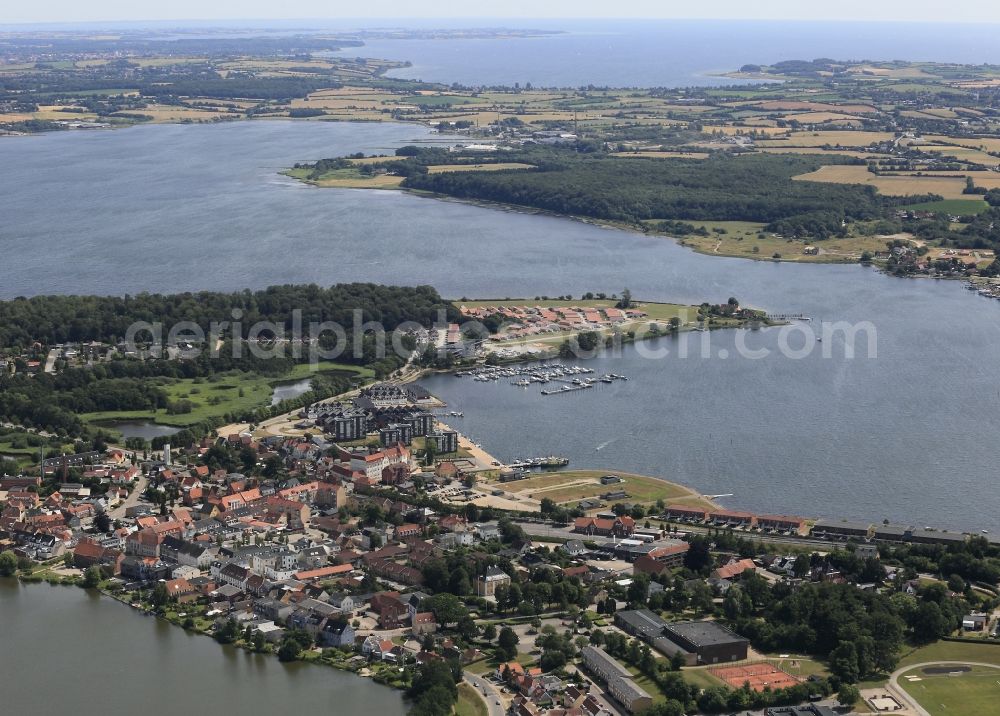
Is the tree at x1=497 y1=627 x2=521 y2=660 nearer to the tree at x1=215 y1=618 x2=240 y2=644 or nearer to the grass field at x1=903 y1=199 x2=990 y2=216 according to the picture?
the tree at x1=215 y1=618 x2=240 y2=644

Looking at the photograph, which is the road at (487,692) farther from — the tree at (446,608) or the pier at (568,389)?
the pier at (568,389)

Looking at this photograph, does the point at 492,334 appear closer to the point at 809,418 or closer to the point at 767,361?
the point at 767,361

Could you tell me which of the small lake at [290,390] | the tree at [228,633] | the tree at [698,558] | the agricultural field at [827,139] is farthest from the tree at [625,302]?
the agricultural field at [827,139]

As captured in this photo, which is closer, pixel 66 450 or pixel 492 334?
pixel 66 450

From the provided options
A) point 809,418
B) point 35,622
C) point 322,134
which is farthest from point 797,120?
point 35,622

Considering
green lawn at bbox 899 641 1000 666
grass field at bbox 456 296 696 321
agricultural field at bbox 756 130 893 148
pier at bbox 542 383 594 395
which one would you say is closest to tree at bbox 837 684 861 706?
green lawn at bbox 899 641 1000 666

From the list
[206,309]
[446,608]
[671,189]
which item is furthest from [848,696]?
[671,189]
